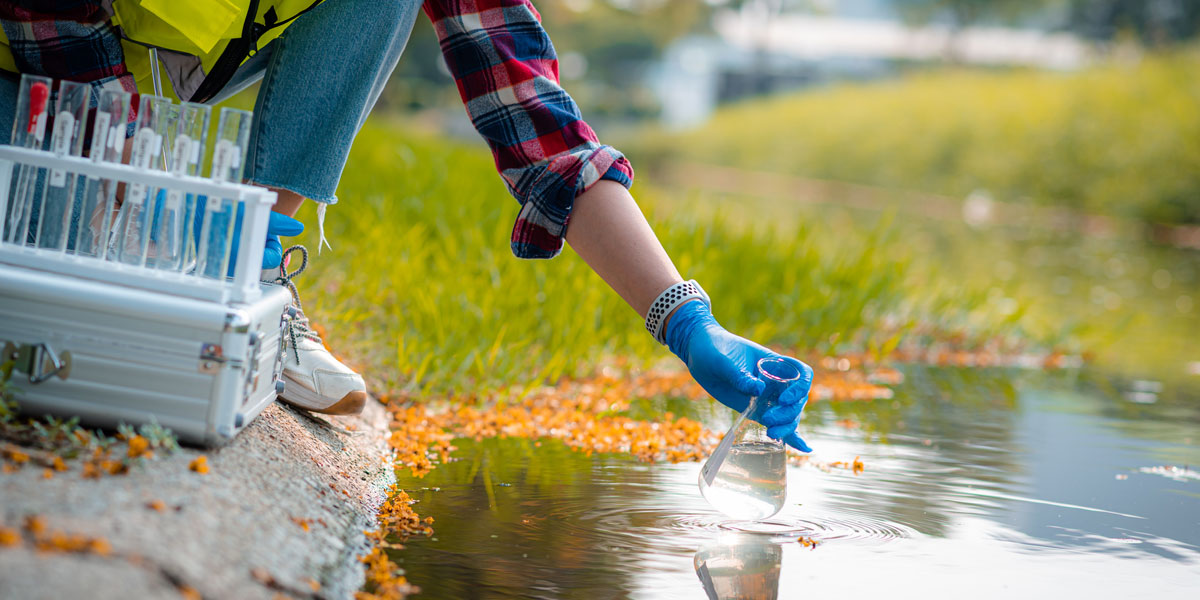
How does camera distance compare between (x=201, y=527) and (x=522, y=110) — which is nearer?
(x=201, y=527)

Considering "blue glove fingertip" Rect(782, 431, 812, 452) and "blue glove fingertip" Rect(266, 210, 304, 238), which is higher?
"blue glove fingertip" Rect(266, 210, 304, 238)

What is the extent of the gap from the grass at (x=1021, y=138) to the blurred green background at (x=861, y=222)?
37 millimetres

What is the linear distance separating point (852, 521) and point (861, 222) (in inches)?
347

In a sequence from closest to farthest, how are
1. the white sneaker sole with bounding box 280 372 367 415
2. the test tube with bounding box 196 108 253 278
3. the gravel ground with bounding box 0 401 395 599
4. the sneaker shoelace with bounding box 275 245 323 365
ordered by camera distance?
the gravel ground with bounding box 0 401 395 599 < the test tube with bounding box 196 108 253 278 < the sneaker shoelace with bounding box 275 245 323 365 < the white sneaker sole with bounding box 280 372 367 415

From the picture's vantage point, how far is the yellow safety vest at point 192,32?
1.71 m

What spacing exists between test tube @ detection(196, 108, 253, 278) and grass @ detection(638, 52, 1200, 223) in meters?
12.3

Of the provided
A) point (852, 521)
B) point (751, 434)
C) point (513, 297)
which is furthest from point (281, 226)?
point (513, 297)

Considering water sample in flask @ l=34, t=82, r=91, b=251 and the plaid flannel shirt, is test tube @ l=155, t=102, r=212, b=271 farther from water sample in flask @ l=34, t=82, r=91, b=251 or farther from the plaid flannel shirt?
the plaid flannel shirt

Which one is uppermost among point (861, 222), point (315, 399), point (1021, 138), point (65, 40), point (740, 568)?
point (1021, 138)

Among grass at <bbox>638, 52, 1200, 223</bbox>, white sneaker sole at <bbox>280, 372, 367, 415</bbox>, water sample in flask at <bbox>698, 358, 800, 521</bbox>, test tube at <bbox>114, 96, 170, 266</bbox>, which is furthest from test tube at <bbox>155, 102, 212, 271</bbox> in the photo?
grass at <bbox>638, 52, 1200, 223</bbox>

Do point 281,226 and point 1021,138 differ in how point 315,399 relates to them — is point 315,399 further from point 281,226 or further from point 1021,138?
point 1021,138

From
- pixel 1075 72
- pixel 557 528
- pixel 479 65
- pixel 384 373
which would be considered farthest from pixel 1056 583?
pixel 1075 72

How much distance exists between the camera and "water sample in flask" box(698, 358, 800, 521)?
1679 mm

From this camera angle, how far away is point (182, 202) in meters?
1.54
